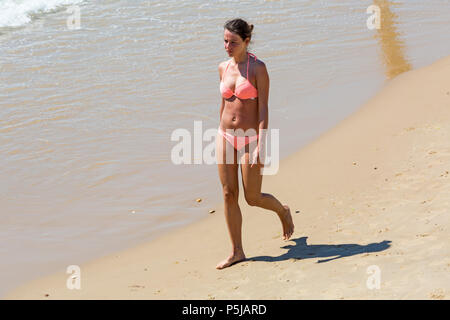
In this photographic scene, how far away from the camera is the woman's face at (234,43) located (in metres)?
4.97

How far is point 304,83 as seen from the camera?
30.8ft

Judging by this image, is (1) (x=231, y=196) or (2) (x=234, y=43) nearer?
(2) (x=234, y=43)

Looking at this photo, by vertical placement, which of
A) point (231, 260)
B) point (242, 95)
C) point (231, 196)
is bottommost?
point (231, 260)

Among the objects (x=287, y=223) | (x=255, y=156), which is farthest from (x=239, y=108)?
(x=287, y=223)

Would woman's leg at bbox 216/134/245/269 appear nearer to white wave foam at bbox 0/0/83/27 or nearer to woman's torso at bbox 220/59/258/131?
woman's torso at bbox 220/59/258/131

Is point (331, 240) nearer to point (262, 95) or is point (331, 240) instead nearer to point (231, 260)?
point (231, 260)

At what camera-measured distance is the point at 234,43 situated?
5004mm

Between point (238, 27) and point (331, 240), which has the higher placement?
point (238, 27)

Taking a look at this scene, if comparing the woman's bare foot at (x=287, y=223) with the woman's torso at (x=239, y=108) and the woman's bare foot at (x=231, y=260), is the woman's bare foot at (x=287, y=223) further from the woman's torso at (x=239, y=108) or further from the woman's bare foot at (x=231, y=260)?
the woman's torso at (x=239, y=108)

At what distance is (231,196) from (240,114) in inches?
24.0
